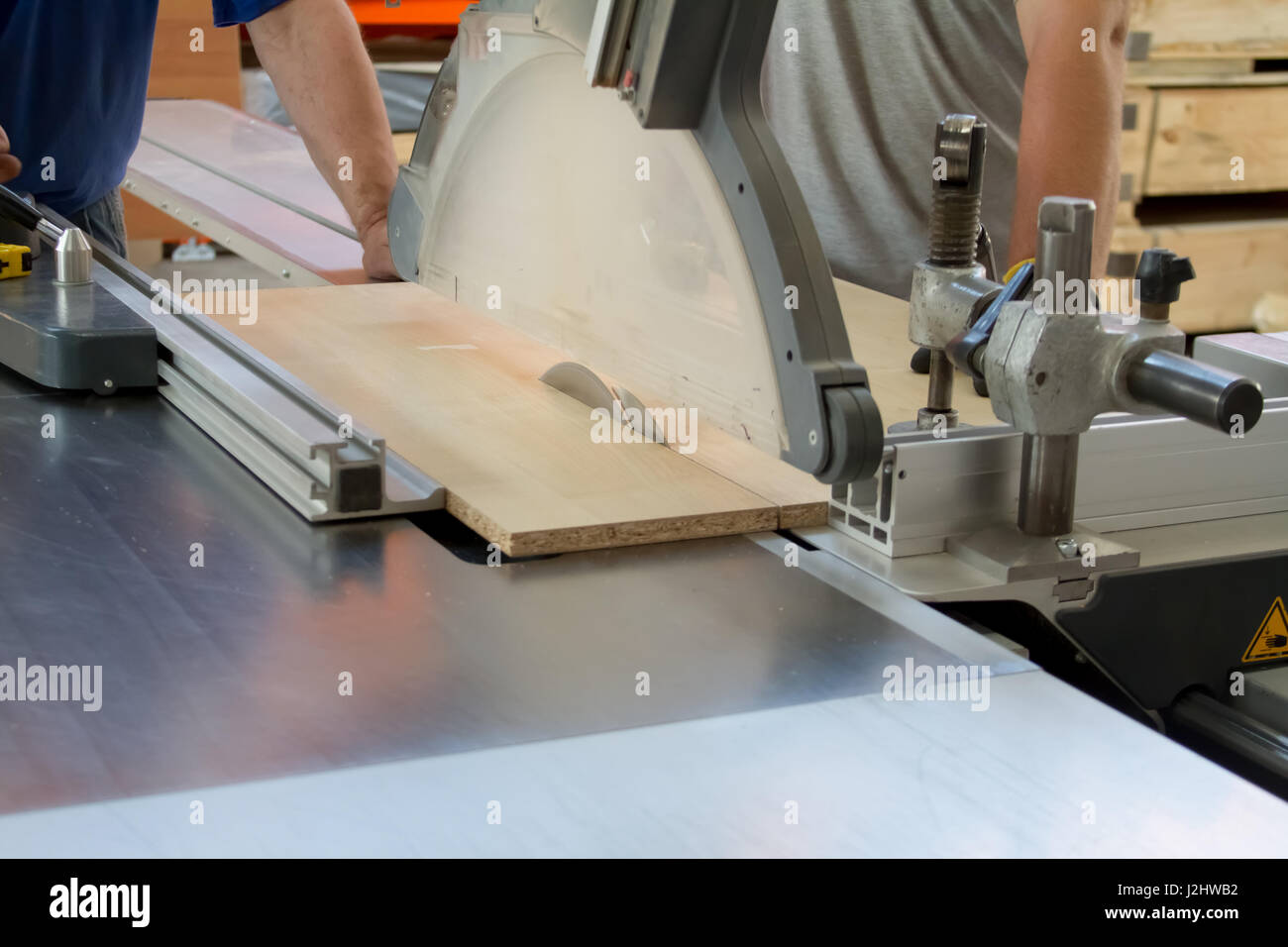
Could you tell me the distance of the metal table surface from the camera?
0.70 m

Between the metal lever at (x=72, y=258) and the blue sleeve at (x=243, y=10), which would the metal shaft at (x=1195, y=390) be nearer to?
the metal lever at (x=72, y=258)

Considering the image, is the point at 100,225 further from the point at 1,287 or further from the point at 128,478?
the point at 128,478

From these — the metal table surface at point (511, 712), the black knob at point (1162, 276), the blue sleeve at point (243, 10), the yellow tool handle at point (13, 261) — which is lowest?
the metal table surface at point (511, 712)

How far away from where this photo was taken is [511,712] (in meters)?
0.82

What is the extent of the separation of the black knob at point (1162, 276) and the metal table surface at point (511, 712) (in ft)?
0.87

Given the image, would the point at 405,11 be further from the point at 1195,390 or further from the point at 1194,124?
the point at 1195,390

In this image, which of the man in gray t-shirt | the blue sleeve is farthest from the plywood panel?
the man in gray t-shirt

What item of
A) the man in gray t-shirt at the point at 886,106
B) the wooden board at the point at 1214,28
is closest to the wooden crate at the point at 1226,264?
the wooden board at the point at 1214,28

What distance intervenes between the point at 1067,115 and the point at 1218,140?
2707mm

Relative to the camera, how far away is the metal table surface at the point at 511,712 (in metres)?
0.70

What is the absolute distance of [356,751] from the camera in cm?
77
